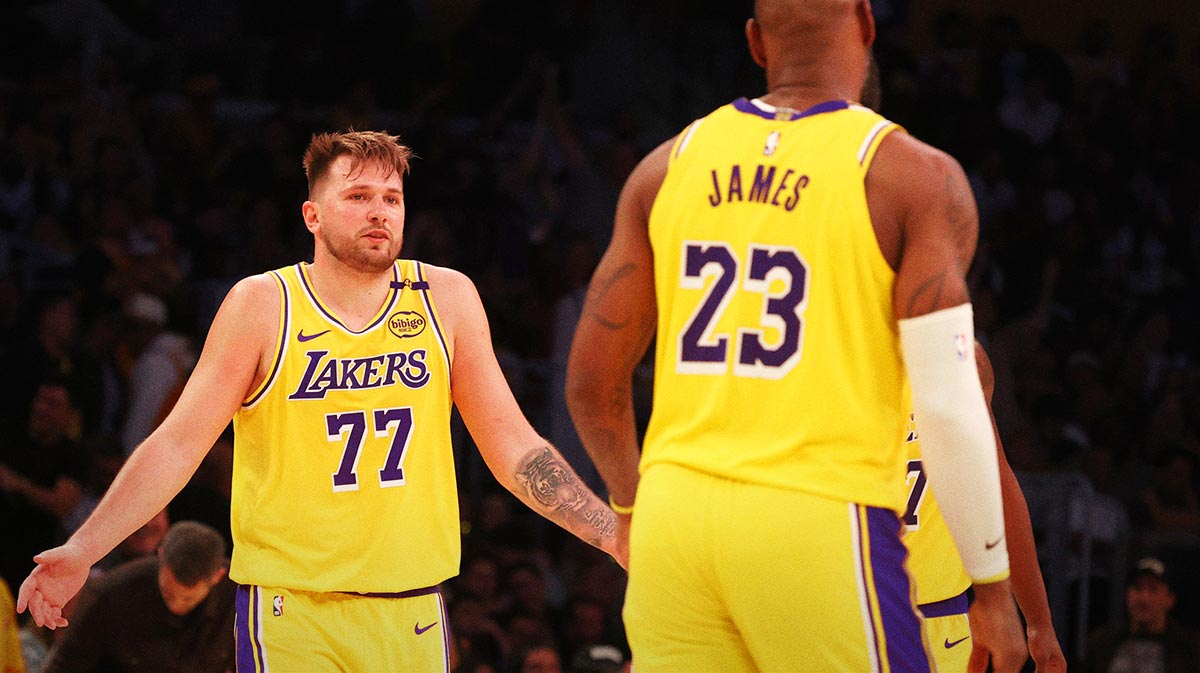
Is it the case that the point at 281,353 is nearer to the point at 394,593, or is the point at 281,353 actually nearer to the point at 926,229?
the point at 394,593

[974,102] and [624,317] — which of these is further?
[974,102]

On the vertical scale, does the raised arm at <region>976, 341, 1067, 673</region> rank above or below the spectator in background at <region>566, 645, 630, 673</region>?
above

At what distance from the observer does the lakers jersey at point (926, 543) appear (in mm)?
5004

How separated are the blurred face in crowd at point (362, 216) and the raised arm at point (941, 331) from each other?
7.04 feet

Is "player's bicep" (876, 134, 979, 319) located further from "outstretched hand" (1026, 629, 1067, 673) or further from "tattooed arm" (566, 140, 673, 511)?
"outstretched hand" (1026, 629, 1067, 673)

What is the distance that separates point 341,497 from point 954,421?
2221mm

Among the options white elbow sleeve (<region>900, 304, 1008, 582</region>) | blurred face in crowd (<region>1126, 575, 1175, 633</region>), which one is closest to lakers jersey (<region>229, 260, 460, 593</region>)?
white elbow sleeve (<region>900, 304, 1008, 582</region>)

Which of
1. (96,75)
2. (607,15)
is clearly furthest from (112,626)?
(607,15)

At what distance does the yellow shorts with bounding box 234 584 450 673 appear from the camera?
476cm

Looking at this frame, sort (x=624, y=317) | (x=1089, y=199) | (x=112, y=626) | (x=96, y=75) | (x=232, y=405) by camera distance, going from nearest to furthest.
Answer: (x=624, y=317) → (x=232, y=405) → (x=112, y=626) → (x=96, y=75) → (x=1089, y=199)

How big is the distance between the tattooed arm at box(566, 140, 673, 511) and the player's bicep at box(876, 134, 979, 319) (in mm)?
518

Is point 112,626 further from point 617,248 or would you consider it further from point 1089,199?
point 1089,199

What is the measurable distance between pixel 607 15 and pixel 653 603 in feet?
37.0

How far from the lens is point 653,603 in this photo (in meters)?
3.36
